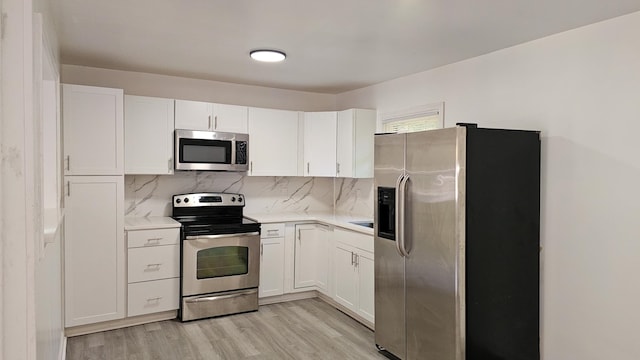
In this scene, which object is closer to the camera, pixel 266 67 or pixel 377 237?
pixel 377 237

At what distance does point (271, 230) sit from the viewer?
4488 millimetres

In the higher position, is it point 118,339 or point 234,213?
point 234,213

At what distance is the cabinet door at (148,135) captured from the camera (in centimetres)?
397

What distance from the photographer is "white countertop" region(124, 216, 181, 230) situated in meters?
3.86

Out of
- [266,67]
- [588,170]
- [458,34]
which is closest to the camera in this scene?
[588,170]

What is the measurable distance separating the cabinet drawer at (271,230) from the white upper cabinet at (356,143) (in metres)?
0.88

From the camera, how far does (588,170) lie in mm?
2654

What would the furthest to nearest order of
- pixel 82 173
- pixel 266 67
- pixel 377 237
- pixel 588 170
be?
pixel 266 67, pixel 82 173, pixel 377 237, pixel 588 170

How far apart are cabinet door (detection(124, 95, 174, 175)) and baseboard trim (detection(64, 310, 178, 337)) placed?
1322 mm

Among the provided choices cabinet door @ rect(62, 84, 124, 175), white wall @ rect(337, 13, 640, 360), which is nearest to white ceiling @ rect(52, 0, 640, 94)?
white wall @ rect(337, 13, 640, 360)

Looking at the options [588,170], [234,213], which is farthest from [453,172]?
[234,213]

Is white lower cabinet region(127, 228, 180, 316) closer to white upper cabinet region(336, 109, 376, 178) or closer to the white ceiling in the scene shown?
the white ceiling

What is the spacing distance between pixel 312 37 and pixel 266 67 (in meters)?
1.03

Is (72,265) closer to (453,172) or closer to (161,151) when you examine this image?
(161,151)
